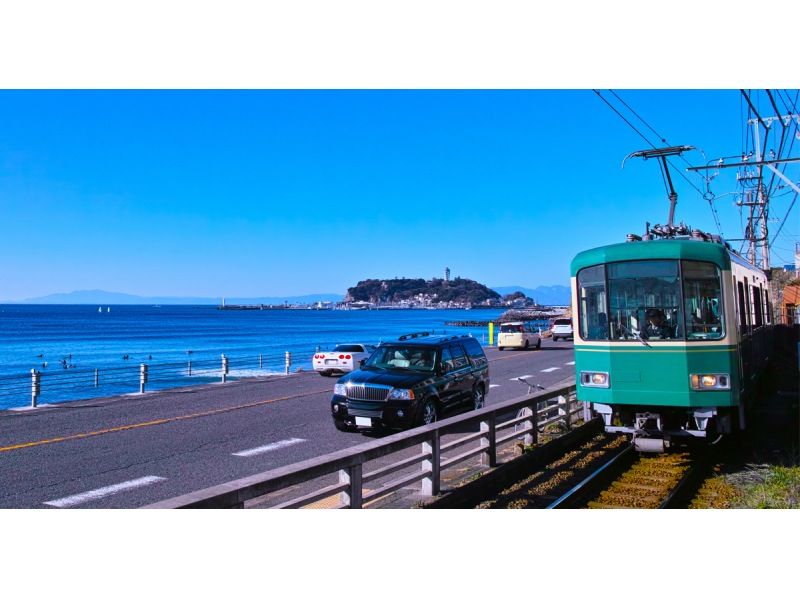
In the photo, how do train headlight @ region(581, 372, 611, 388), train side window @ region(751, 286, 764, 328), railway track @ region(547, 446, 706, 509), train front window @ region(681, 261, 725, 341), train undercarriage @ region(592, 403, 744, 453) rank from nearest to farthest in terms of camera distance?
railway track @ region(547, 446, 706, 509), train undercarriage @ region(592, 403, 744, 453), train front window @ region(681, 261, 725, 341), train headlight @ region(581, 372, 611, 388), train side window @ region(751, 286, 764, 328)

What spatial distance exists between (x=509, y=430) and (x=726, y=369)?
4.87 m

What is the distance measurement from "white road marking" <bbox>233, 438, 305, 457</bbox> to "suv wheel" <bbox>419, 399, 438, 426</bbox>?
7.33ft

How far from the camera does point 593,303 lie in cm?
998

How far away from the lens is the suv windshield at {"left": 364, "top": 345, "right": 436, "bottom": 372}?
1254 centimetres

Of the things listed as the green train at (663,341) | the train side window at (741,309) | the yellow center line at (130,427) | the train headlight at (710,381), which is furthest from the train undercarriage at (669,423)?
the yellow center line at (130,427)

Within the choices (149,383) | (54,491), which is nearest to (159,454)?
(54,491)

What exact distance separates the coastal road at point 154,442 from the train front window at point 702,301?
604 cm

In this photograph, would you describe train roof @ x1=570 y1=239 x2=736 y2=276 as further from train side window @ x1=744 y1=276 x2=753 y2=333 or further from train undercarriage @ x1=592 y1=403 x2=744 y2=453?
train undercarriage @ x1=592 y1=403 x2=744 y2=453

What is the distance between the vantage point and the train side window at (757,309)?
40.1ft

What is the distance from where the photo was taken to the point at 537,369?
26.3 meters

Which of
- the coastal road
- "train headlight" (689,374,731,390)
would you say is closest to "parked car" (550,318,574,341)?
the coastal road

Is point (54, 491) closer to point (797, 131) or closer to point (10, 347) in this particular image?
point (797, 131)

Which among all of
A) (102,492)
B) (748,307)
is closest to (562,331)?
(748,307)

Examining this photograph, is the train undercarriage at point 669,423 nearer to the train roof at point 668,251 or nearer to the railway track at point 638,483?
the railway track at point 638,483
